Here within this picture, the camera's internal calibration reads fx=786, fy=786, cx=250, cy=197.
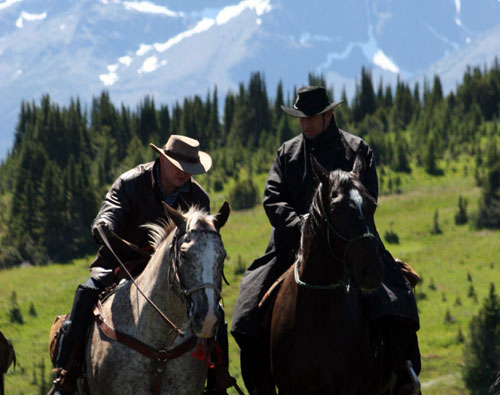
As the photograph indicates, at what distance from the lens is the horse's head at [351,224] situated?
6.71 metres

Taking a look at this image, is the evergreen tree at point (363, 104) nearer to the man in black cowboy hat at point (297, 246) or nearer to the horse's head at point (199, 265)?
the man in black cowboy hat at point (297, 246)

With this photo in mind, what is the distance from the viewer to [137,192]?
8.11 m

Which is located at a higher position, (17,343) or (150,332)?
(150,332)

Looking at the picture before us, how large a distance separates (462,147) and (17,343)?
55.7 metres

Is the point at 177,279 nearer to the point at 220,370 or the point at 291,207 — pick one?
the point at 220,370

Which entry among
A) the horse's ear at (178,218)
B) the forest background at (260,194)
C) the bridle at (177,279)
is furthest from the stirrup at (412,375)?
the forest background at (260,194)

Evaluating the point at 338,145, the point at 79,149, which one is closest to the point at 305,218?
the point at 338,145

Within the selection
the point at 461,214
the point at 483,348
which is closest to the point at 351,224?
the point at 483,348

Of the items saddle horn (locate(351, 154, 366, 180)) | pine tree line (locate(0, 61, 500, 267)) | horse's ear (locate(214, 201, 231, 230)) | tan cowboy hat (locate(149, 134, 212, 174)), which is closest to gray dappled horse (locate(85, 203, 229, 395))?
horse's ear (locate(214, 201, 231, 230))

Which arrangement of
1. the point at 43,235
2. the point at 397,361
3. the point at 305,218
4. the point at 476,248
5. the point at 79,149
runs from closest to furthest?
the point at 305,218 < the point at 397,361 < the point at 476,248 < the point at 43,235 < the point at 79,149

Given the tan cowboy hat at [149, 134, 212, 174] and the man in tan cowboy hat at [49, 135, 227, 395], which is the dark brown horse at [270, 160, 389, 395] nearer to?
the man in tan cowboy hat at [49, 135, 227, 395]

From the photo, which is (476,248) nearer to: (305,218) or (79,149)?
(305,218)

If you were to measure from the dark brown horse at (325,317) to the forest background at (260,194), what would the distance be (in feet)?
26.3

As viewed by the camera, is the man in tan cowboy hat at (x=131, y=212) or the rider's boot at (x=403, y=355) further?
the rider's boot at (x=403, y=355)
